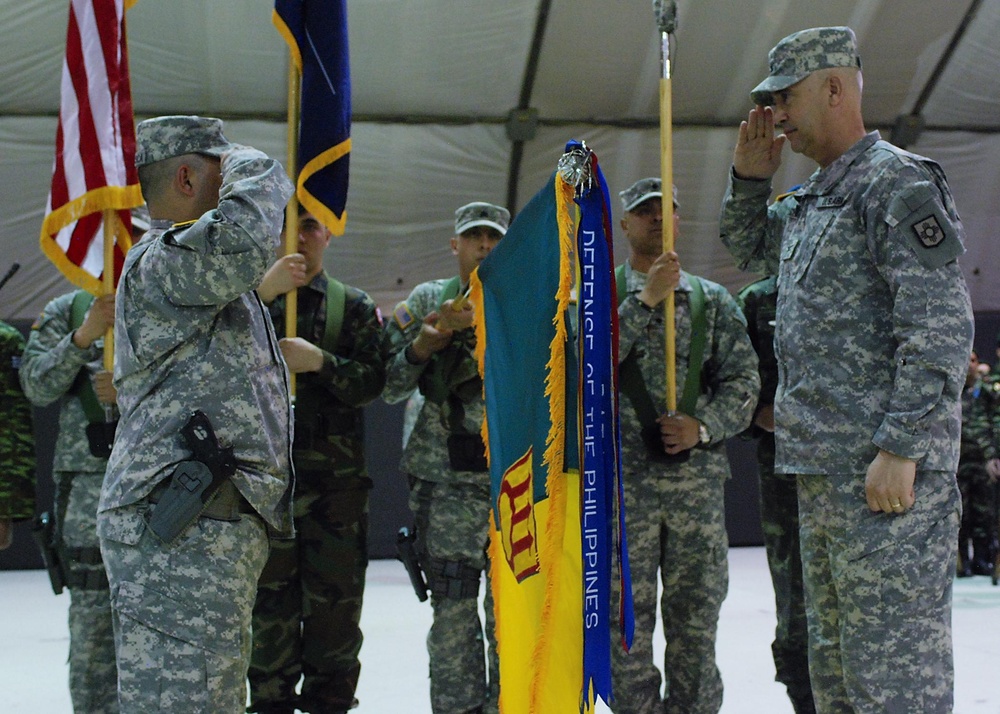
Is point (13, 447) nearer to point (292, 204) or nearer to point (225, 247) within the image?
point (292, 204)

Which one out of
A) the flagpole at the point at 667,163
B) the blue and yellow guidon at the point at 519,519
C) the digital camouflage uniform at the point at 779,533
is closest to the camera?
the blue and yellow guidon at the point at 519,519

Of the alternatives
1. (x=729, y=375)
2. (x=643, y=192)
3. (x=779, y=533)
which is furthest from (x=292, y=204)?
(x=779, y=533)

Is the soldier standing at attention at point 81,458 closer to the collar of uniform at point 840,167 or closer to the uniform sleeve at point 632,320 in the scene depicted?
the uniform sleeve at point 632,320

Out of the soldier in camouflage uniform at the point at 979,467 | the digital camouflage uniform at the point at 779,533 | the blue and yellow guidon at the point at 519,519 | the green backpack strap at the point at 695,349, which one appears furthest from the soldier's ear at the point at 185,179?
the soldier in camouflage uniform at the point at 979,467

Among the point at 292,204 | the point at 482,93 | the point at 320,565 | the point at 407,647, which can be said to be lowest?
the point at 407,647

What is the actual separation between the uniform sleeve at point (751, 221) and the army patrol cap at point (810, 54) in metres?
0.32

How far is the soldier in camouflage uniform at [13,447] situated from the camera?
382cm

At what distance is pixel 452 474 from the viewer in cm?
351

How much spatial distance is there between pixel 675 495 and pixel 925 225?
127 cm

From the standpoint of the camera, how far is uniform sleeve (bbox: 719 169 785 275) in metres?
2.76

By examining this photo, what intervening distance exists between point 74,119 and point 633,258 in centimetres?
193

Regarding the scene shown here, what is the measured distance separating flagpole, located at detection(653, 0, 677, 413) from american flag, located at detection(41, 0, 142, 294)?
5.74ft

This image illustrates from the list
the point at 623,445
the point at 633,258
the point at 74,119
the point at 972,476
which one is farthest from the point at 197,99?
the point at 972,476

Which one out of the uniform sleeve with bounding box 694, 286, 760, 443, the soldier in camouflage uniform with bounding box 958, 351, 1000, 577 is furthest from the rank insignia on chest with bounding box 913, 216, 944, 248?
the soldier in camouflage uniform with bounding box 958, 351, 1000, 577
